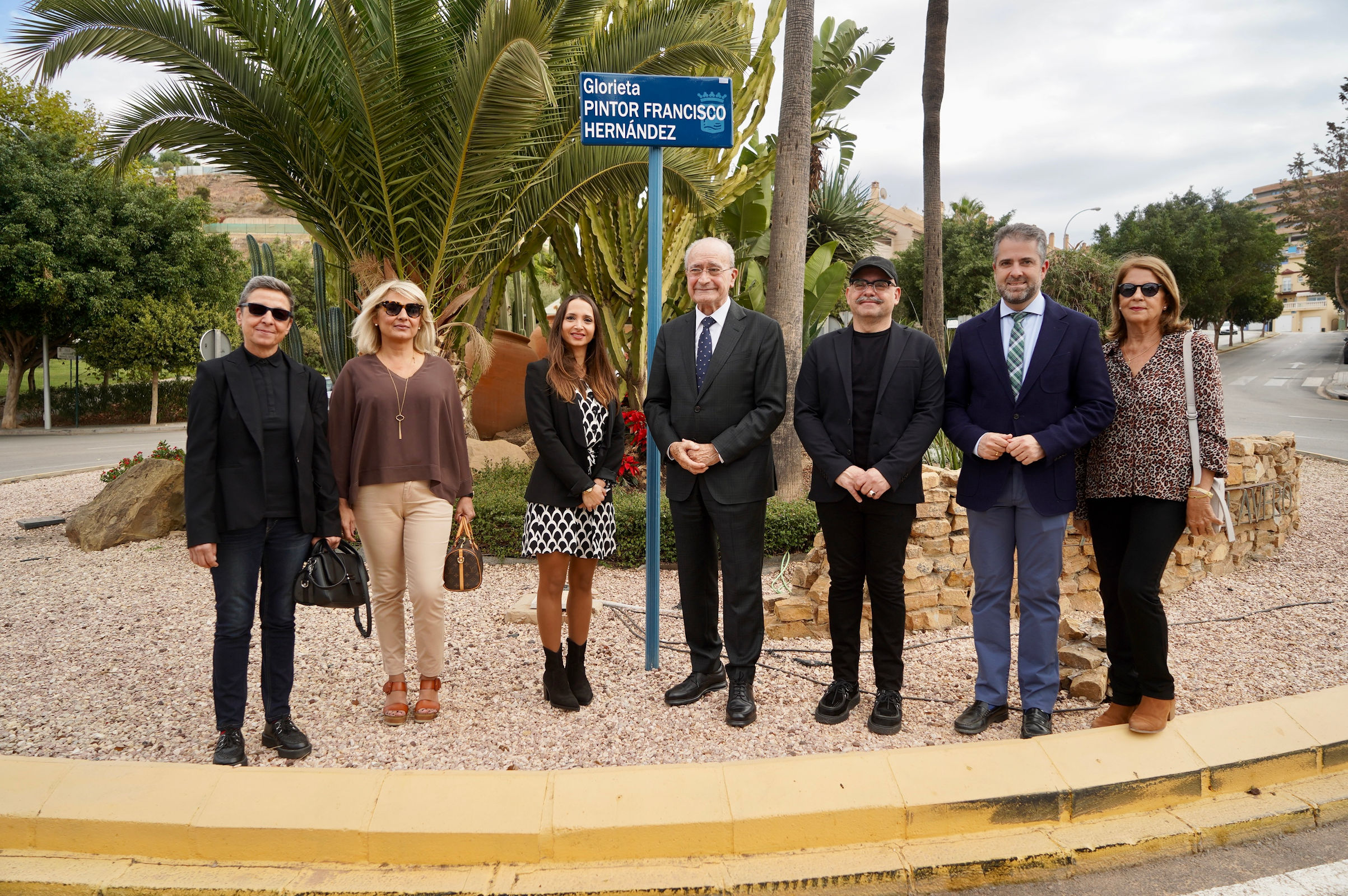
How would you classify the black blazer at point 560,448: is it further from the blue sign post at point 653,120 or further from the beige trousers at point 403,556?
the beige trousers at point 403,556

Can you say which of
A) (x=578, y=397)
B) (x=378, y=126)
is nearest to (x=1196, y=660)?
(x=578, y=397)

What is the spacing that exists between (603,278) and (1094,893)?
8691mm

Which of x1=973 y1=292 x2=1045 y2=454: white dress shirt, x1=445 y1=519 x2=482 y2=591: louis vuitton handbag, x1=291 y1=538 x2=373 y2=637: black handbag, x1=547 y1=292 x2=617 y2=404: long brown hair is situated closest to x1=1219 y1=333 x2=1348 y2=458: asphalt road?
x1=973 y1=292 x2=1045 y2=454: white dress shirt

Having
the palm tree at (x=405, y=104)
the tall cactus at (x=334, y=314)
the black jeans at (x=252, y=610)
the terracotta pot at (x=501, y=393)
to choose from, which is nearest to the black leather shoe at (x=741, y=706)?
the black jeans at (x=252, y=610)

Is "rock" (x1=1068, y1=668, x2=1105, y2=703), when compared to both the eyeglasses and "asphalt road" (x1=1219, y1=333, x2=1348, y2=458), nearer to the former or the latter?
the eyeglasses

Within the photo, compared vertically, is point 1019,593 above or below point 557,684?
above

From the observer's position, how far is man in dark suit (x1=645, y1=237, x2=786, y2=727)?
3.83 m

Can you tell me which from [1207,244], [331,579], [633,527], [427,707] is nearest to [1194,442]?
[427,707]

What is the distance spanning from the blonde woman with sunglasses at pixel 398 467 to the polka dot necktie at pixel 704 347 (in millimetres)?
1110

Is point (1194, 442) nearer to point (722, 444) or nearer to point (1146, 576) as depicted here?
point (1146, 576)

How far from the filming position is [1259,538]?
6766 mm

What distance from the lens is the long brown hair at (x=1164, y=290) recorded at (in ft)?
11.4

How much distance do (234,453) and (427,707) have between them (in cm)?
140

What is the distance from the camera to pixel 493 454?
10.5m
